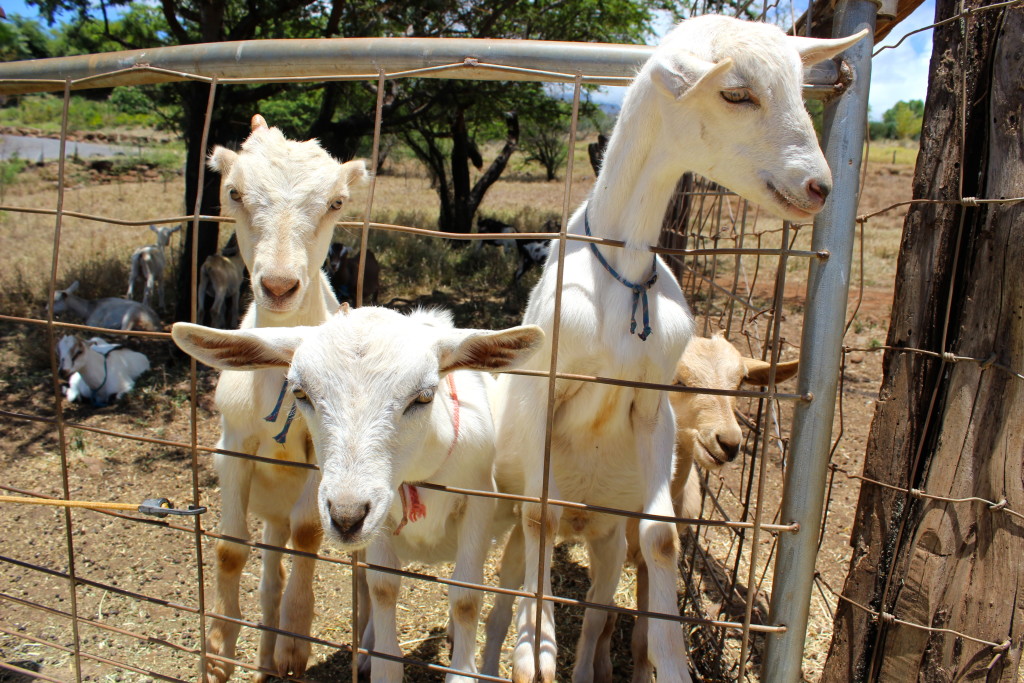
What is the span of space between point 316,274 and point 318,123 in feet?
24.4

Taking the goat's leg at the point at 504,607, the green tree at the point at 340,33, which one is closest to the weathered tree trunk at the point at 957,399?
the goat's leg at the point at 504,607

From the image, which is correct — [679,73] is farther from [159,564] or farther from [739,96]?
[159,564]

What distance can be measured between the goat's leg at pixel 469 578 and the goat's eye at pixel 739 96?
1601 millimetres

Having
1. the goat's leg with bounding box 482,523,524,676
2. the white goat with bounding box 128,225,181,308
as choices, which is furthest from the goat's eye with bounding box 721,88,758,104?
the white goat with bounding box 128,225,181,308

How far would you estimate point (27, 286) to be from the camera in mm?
9844

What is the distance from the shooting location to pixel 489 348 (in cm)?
211

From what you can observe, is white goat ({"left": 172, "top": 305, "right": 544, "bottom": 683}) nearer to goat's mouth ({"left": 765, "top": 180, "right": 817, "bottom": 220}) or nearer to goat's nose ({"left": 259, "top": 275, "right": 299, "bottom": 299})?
goat's nose ({"left": 259, "top": 275, "right": 299, "bottom": 299})

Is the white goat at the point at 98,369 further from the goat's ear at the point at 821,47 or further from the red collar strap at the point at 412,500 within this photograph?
the goat's ear at the point at 821,47

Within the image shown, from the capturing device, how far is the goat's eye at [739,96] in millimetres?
2051

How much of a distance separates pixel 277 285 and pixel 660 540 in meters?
1.67

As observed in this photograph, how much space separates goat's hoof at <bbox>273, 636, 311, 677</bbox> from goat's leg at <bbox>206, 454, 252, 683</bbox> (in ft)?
0.79

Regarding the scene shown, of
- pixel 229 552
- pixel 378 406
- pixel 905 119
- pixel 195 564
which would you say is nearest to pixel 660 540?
pixel 378 406

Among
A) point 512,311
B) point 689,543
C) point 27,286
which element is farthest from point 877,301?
point 27,286

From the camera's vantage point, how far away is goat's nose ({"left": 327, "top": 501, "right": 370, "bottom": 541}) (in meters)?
1.89
